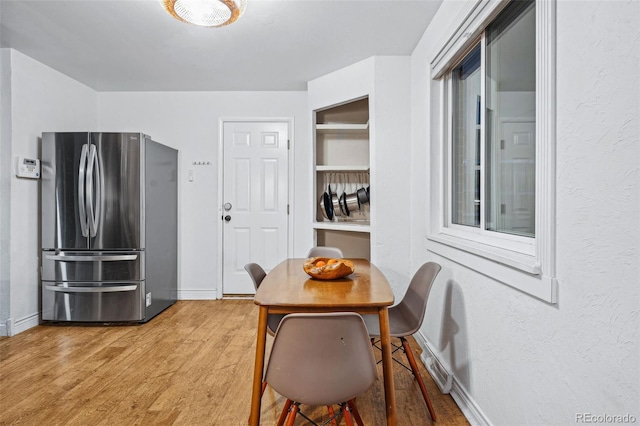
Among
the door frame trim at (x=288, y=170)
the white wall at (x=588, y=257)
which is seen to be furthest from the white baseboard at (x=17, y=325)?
the white wall at (x=588, y=257)

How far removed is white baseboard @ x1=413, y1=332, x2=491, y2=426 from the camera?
1.63 metres

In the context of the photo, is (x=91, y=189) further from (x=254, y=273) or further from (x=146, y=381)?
(x=254, y=273)

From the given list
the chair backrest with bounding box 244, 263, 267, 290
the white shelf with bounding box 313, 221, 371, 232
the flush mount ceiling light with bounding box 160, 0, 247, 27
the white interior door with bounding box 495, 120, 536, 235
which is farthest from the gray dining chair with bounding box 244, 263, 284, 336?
the flush mount ceiling light with bounding box 160, 0, 247, 27

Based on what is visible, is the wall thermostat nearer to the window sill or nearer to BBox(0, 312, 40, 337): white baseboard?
BBox(0, 312, 40, 337): white baseboard

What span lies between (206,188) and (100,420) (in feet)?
8.64

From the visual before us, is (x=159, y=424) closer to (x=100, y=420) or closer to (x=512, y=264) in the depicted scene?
(x=100, y=420)

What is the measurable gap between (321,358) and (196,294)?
10.4 feet

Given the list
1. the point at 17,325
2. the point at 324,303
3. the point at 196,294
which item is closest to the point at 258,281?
the point at 324,303

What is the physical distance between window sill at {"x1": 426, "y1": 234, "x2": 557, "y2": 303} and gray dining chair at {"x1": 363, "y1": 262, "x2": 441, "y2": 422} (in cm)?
18

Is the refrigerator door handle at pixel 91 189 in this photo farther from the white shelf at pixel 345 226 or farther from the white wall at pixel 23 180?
the white shelf at pixel 345 226

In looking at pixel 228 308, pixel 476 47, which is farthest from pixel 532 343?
pixel 228 308

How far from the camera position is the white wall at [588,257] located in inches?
31.8

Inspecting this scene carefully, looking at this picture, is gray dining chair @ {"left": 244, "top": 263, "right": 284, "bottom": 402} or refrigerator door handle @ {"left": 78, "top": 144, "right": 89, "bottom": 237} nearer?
gray dining chair @ {"left": 244, "top": 263, "right": 284, "bottom": 402}

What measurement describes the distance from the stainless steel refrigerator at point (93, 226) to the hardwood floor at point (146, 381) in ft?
0.79
